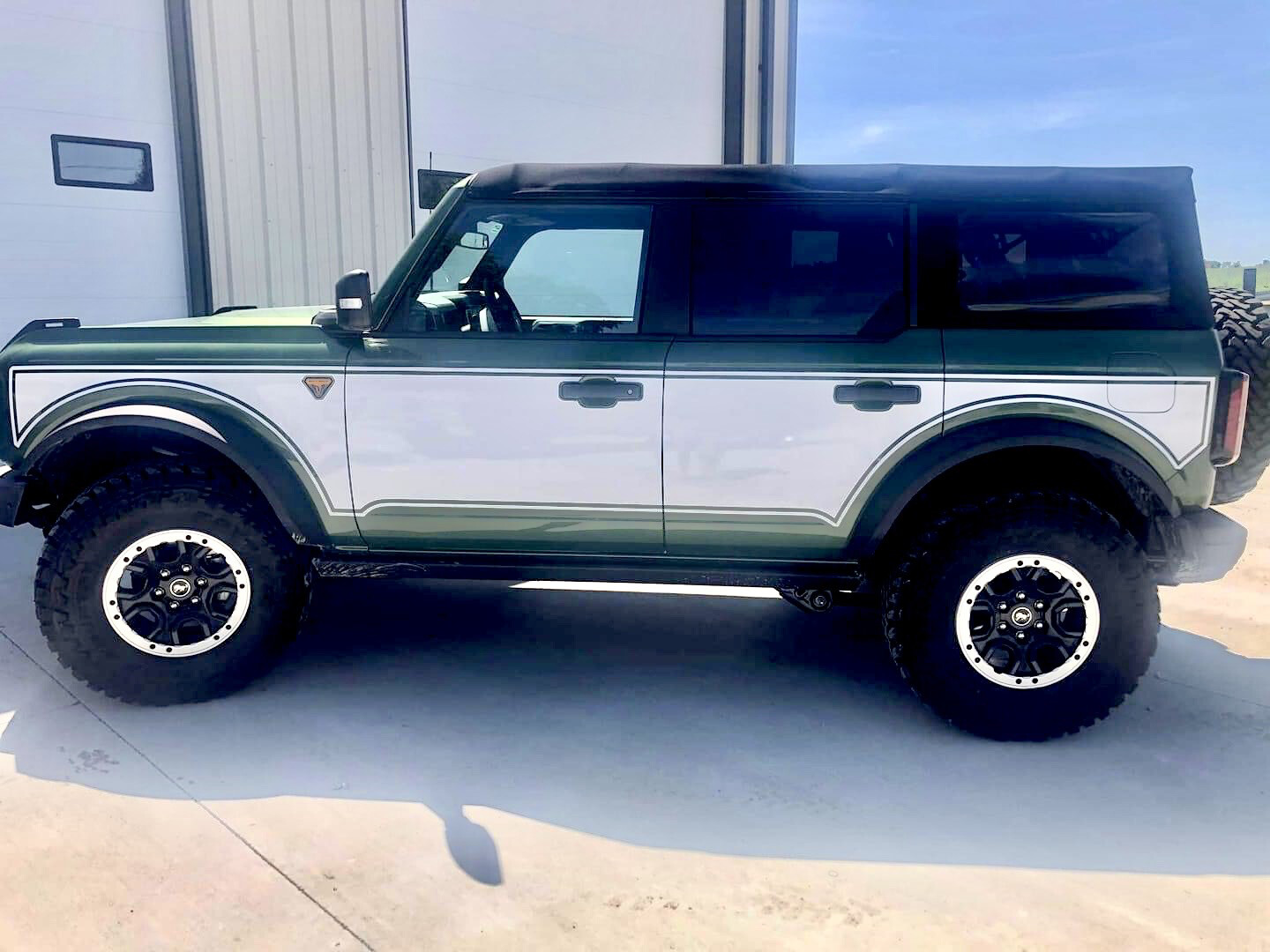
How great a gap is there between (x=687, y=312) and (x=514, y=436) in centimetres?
70

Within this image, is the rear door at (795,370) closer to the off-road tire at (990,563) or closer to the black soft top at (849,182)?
the black soft top at (849,182)

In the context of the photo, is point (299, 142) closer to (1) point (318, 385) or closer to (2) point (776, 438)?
(1) point (318, 385)

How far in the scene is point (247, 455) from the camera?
140 inches

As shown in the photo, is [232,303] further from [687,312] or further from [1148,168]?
[1148,168]

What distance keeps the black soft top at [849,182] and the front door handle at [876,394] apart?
62 centimetres

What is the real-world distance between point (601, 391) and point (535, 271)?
2.01ft

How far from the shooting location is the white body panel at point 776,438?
3377mm

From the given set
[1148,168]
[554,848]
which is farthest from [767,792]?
[1148,168]

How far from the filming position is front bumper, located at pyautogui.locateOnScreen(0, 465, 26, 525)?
360 centimetres

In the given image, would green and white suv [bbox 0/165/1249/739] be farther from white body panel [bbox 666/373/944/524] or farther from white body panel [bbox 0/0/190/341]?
white body panel [bbox 0/0/190/341]

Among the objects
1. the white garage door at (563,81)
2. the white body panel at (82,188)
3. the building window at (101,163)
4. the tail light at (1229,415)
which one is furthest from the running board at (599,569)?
the white garage door at (563,81)

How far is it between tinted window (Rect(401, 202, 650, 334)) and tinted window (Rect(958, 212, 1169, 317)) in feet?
3.56

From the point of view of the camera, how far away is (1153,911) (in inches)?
99.0

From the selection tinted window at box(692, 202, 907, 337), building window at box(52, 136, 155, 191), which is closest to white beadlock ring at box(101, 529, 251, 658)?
tinted window at box(692, 202, 907, 337)
